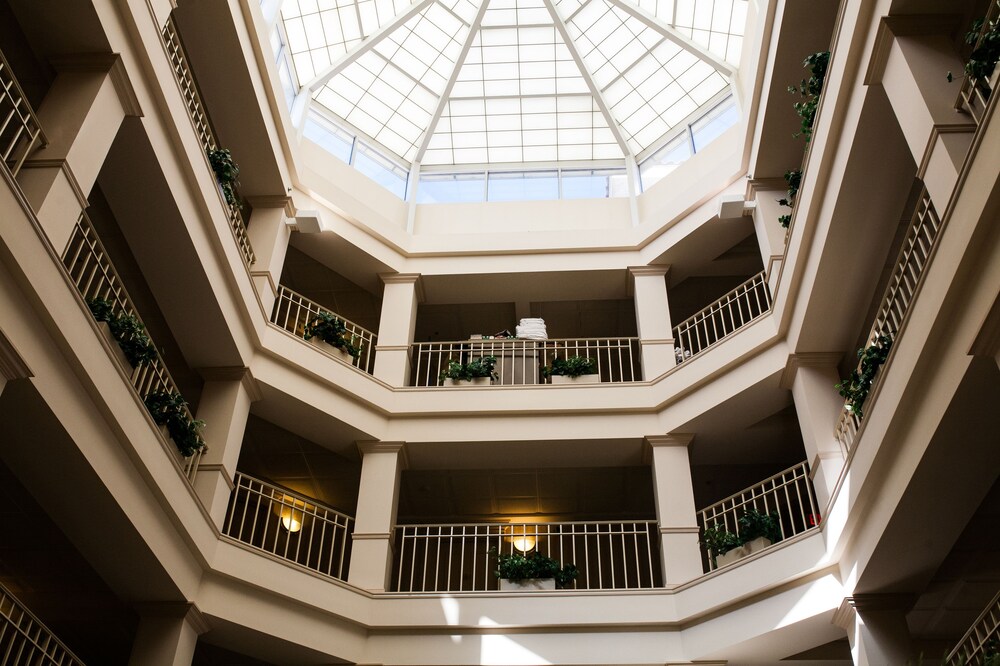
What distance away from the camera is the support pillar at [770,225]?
12547 millimetres

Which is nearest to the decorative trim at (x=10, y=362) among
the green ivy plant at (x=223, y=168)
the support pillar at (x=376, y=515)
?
the green ivy plant at (x=223, y=168)

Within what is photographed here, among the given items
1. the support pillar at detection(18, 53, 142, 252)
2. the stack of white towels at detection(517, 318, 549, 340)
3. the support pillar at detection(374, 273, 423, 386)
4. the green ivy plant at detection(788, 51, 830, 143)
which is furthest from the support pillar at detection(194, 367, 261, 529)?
the green ivy plant at detection(788, 51, 830, 143)

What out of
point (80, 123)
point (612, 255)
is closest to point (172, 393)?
point (80, 123)

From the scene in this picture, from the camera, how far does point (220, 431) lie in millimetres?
11523

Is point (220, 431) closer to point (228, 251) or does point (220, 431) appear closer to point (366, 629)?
point (228, 251)

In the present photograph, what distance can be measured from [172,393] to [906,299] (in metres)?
8.43

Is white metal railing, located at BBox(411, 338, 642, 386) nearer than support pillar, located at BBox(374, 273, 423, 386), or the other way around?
support pillar, located at BBox(374, 273, 423, 386)

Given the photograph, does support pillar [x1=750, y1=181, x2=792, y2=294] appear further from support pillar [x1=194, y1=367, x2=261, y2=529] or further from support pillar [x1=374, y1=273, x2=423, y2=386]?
support pillar [x1=194, y1=367, x2=261, y2=529]

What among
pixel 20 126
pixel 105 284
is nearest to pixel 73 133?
pixel 20 126

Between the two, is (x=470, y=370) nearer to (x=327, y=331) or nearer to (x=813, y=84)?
(x=327, y=331)

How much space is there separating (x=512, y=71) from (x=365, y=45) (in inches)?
123

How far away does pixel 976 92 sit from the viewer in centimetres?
707

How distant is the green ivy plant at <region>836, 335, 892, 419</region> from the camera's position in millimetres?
8867

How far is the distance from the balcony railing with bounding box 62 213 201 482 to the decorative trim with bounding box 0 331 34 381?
1580 millimetres
